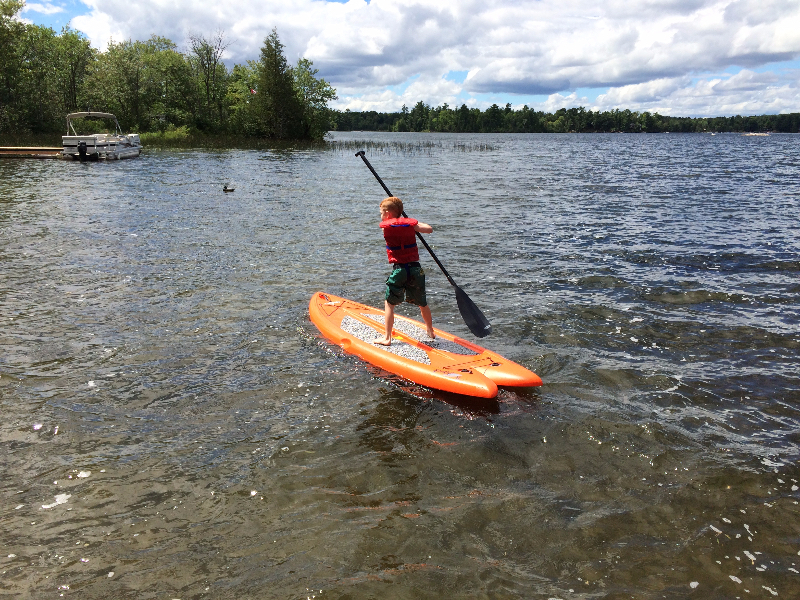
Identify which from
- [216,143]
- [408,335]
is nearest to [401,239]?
[408,335]

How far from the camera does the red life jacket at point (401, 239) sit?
691 cm

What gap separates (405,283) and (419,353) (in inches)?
38.7

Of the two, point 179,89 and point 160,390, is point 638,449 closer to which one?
point 160,390

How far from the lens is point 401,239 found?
7000mm

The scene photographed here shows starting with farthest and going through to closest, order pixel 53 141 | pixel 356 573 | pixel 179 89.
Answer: pixel 179 89 < pixel 53 141 < pixel 356 573

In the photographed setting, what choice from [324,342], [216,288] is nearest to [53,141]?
[216,288]

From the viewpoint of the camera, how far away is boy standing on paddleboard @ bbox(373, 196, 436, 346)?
22.8ft

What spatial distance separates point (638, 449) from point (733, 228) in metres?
12.8

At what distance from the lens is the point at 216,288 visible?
9.82 m

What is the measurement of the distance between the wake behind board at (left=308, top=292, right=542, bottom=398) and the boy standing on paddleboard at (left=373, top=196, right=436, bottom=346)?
0.86ft

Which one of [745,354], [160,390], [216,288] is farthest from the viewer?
[216,288]

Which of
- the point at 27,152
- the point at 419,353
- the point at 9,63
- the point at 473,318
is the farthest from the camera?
the point at 9,63

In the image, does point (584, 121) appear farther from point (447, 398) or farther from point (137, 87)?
point (447, 398)

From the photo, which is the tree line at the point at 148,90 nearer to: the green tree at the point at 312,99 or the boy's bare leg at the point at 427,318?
the green tree at the point at 312,99
